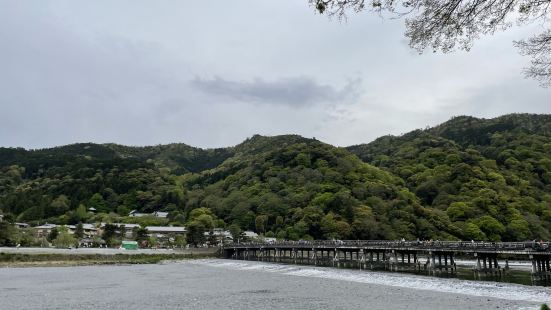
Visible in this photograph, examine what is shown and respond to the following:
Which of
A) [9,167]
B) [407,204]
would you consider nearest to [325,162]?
[407,204]

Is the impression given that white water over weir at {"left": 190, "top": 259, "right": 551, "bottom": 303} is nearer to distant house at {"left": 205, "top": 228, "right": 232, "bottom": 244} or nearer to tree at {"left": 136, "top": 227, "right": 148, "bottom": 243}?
distant house at {"left": 205, "top": 228, "right": 232, "bottom": 244}

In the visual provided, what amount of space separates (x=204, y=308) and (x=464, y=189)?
3149 inches

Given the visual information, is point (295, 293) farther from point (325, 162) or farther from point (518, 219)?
point (325, 162)

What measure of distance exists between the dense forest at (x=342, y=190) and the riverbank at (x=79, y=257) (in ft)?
69.7

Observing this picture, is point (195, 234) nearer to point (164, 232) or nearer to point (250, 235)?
point (164, 232)

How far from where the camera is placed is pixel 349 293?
28.3 metres

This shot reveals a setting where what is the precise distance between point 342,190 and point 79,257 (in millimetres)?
54122

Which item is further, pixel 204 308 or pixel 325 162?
pixel 325 162

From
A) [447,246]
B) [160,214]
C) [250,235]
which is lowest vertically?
[447,246]

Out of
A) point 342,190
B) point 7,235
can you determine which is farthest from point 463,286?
point 7,235

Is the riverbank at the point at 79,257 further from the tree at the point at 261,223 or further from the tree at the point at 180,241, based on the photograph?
the tree at the point at 261,223

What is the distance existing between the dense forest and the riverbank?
21.2m

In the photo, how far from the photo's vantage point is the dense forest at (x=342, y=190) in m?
81.9

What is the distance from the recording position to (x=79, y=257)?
62031mm
